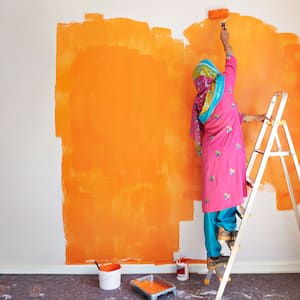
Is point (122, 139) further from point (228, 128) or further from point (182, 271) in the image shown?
point (182, 271)

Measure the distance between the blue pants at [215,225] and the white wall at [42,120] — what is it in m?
0.30

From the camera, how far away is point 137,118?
2574 mm

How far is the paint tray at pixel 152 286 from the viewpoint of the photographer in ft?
7.19

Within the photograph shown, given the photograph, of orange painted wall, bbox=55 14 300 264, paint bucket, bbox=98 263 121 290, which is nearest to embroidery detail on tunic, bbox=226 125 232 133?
orange painted wall, bbox=55 14 300 264

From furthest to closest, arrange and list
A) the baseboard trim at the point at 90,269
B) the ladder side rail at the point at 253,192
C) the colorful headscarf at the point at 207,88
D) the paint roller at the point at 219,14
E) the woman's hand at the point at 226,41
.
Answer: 1. the baseboard trim at the point at 90,269
2. the paint roller at the point at 219,14
3. the woman's hand at the point at 226,41
4. the colorful headscarf at the point at 207,88
5. the ladder side rail at the point at 253,192

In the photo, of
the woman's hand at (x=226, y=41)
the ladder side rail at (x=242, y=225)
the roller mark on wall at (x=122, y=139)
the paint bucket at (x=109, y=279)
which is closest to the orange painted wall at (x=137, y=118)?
the roller mark on wall at (x=122, y=139)

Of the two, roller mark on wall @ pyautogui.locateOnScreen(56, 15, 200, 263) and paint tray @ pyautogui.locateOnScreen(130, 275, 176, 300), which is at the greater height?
roller mark on wall @ pyautogui.locateOnScreen(56, 15, 200, 263)

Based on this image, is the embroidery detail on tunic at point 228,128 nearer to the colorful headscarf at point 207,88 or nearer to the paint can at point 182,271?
the colorful headscarf at point 207,88

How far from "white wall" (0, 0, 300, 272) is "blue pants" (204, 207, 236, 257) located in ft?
0.99

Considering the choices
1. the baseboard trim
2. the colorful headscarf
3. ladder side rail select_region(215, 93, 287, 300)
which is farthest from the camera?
the baseboard trim

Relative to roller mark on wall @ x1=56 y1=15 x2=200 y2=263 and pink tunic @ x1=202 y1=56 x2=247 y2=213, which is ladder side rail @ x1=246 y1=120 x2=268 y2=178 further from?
roller mark on wall @ x1=56 y1=15 x2=200 y2=263

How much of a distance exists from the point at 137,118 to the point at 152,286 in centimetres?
117

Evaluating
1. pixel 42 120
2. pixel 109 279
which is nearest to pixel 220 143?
pixel 109 279

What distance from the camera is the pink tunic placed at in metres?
2.20
